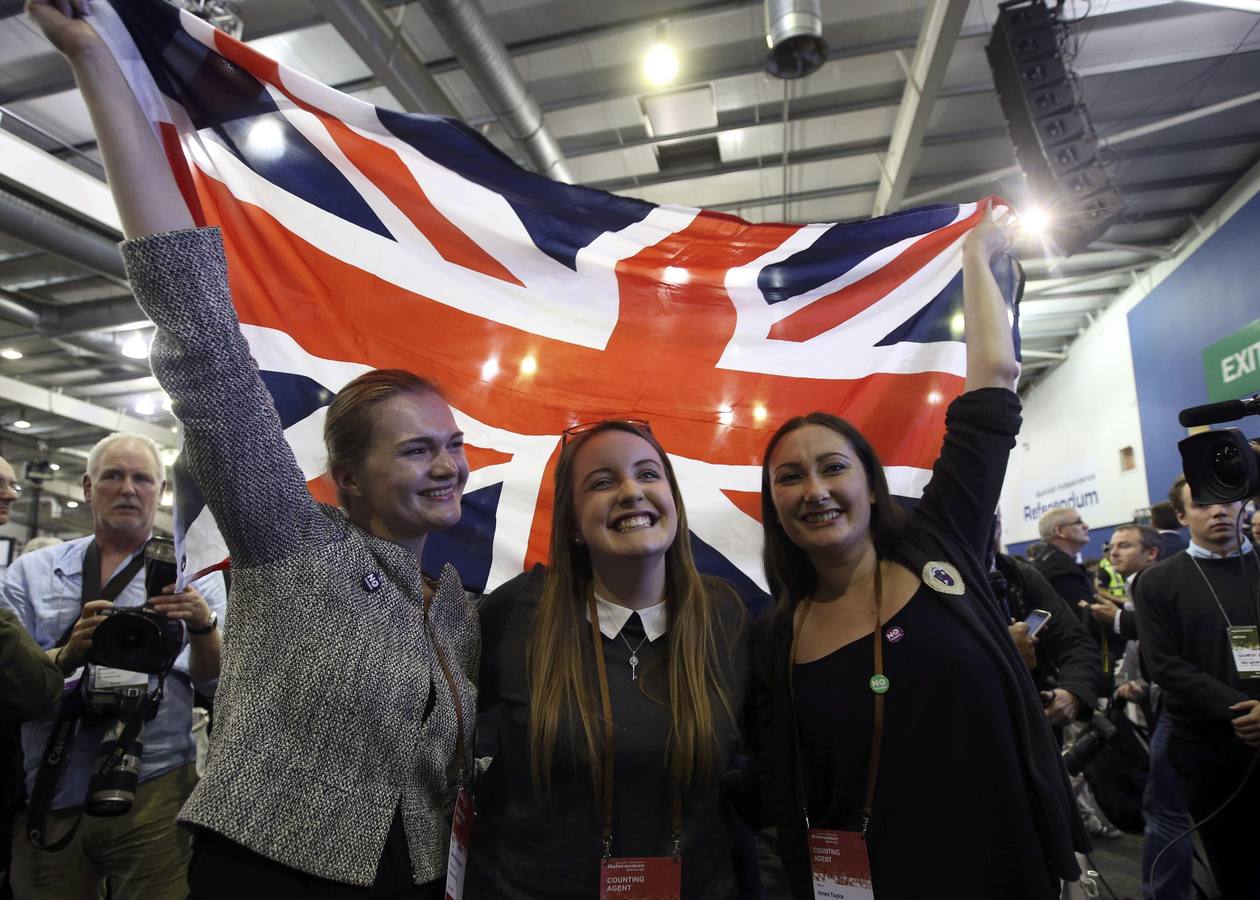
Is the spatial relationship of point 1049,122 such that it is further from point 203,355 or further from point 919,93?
point 203,355

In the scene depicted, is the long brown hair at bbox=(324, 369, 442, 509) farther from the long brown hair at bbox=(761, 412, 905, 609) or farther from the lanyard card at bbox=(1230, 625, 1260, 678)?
the lanyard card at bbox=(1230, 625, 1260, 678)

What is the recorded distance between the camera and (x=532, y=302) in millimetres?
2215

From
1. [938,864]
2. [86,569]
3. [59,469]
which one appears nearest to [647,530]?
[938,864]

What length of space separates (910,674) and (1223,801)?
6.91ft

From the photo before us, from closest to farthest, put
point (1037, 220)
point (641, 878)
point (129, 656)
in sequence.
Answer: point (641, 878)
point (129, 656)
point (1037, 220)

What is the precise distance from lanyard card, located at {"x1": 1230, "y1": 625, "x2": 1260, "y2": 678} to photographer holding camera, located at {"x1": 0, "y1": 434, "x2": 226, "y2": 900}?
10.4ft

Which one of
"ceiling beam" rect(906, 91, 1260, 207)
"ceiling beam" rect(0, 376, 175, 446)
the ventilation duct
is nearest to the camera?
the ventilation duct

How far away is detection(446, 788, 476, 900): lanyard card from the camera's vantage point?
1192mm

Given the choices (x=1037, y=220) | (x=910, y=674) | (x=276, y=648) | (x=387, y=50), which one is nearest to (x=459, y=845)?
(x=276, y=648)

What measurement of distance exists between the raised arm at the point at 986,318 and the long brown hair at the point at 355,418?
3.65ft

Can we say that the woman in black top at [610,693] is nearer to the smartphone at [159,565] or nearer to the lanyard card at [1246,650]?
the smartphone at [159,565]

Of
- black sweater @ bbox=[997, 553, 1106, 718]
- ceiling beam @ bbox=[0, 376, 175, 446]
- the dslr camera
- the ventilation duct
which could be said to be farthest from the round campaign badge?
ceiling beam @ bbox=[0, 376, 175, 446]

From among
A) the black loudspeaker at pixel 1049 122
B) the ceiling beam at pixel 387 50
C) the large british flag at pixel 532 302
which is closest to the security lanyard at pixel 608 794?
the large british flag at pixel 532 302

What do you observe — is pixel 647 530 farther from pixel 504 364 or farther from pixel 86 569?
pixel 86 569
